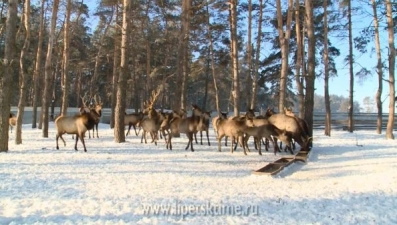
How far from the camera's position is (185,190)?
658cm

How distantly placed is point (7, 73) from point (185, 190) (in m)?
7.45

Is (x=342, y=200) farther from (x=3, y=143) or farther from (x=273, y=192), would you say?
(x=3, y=143)

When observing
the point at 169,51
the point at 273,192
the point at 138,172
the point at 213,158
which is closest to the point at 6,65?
the point at 138,172

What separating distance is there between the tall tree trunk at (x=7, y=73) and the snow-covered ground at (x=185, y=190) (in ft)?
2.95

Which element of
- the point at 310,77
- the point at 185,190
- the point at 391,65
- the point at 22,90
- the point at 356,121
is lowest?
the point at 185,190

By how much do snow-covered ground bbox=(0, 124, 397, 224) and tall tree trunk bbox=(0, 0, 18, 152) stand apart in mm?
900

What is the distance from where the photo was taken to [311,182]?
7910 millimetres

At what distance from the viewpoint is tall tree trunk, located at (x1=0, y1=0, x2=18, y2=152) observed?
10914mm

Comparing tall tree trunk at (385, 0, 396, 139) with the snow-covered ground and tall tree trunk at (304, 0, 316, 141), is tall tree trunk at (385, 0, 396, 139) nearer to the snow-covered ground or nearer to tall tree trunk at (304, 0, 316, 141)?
tall tree trunk at (304, 0, 316, 141)

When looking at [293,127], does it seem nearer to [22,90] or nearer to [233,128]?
[233,128]

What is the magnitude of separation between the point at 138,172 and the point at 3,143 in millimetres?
4995

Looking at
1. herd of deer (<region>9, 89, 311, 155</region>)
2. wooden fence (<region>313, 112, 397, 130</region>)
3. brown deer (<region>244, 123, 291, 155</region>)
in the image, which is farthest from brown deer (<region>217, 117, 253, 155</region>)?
wooden fence (<region>313, 112, 397, 130</region>)

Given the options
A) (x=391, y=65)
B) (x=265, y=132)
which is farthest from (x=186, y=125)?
(x=391, y=65)

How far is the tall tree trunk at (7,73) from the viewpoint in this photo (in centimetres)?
1091
